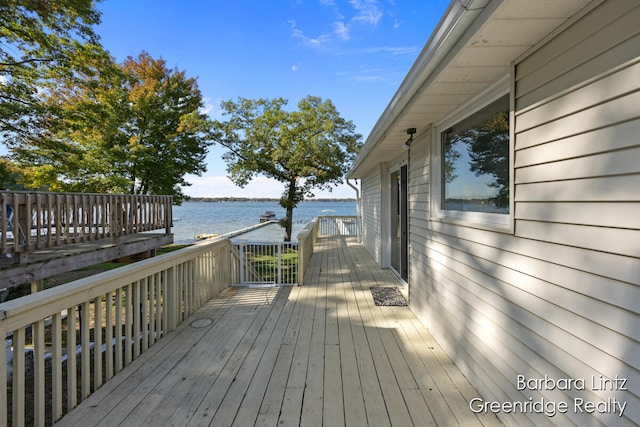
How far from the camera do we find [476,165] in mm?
2492

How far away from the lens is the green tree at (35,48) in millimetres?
6480

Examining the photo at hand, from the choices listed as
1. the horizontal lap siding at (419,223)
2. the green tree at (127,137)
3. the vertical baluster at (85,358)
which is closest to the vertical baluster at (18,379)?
the vertical baluster at (85,358)

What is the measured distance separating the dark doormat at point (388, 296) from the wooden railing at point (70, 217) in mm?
4465

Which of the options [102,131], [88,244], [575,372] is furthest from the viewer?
[102,131]

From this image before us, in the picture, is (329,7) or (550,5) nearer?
(550,5)

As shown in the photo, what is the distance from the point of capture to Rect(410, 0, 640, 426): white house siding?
117cm

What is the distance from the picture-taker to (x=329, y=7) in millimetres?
9039

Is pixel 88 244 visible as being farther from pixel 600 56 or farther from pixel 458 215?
pixel 600 56

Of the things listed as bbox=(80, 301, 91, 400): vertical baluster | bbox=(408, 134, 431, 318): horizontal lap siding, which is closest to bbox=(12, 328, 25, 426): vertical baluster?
bbox=(80, 301, 91, 400): vertical baluster

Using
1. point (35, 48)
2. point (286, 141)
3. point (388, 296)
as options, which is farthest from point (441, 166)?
point (35, 48)

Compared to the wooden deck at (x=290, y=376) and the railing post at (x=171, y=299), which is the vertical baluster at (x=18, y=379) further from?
the railing post at (x=171, y=299)

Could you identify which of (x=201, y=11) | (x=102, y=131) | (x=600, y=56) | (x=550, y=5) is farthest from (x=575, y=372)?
(x=102, y=131)

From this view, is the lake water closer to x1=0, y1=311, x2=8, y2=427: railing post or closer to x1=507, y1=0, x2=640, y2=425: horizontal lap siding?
x1=0, y1=311, x2=8, y2=427: railing post

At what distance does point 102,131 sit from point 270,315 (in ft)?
33.5
